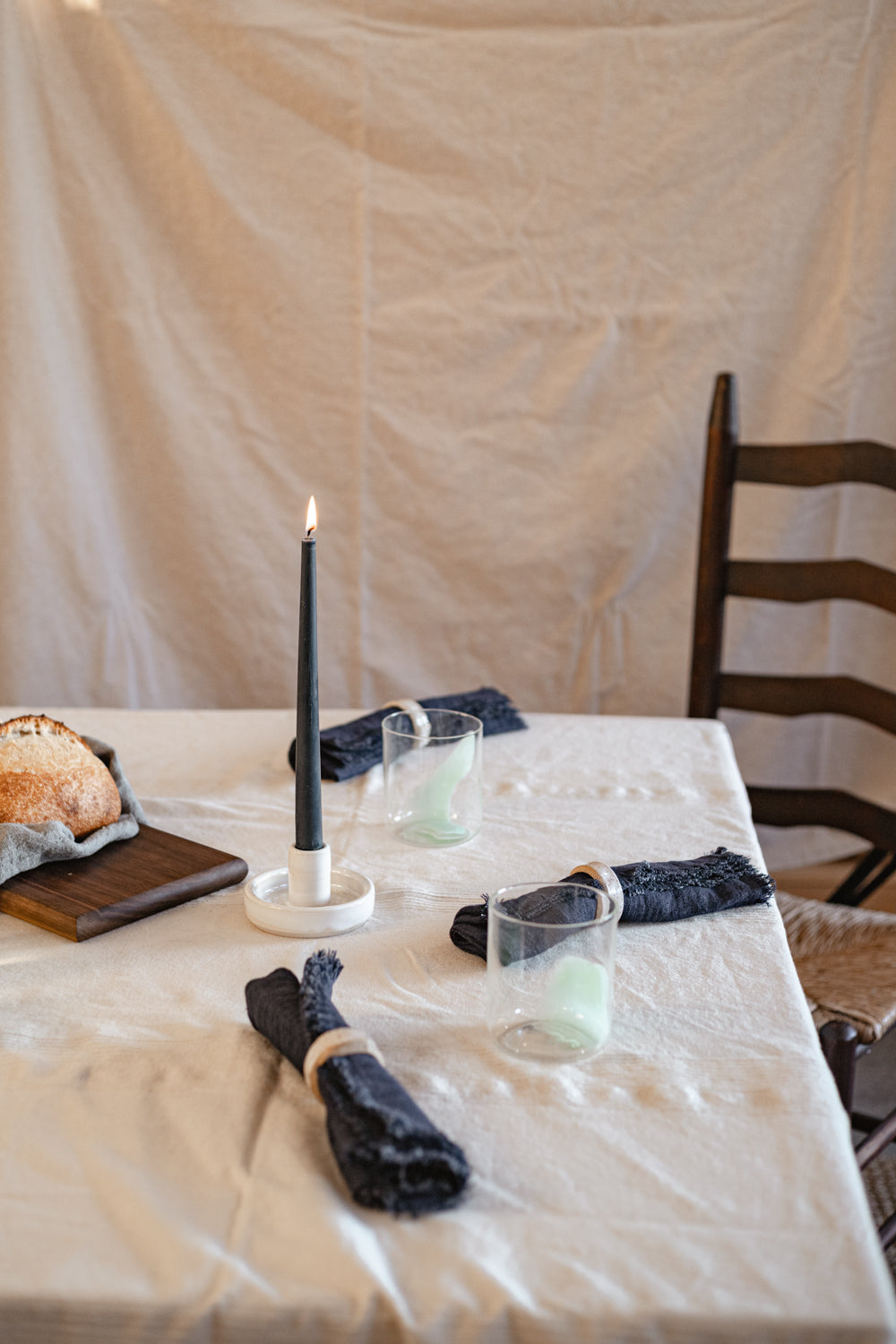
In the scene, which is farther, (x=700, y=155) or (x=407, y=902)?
(x=700, y=155)

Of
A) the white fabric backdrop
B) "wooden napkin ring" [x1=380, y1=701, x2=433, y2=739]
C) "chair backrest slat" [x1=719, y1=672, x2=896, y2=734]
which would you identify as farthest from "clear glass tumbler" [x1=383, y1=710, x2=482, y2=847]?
the white fabric backdrop

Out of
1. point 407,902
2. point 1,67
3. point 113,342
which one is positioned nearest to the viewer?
point 407,902

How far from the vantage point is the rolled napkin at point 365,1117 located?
51 cm

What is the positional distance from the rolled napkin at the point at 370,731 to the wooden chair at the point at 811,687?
0.42 metres

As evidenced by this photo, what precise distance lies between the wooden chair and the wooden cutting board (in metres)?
0.69

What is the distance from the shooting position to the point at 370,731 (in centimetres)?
117

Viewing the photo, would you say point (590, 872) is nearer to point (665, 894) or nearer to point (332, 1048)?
point (665, 894)

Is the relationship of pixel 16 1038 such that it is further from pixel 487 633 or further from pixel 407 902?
pixel 487 633

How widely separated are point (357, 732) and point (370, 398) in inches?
44.2

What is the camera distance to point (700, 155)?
6.59 ft

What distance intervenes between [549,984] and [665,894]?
168 mm

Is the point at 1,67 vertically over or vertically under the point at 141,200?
over

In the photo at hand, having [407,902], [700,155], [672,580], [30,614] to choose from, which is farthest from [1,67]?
[407,902]

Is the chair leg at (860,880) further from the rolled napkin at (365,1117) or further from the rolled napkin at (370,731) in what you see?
the rolled napkin at (365,1117)
